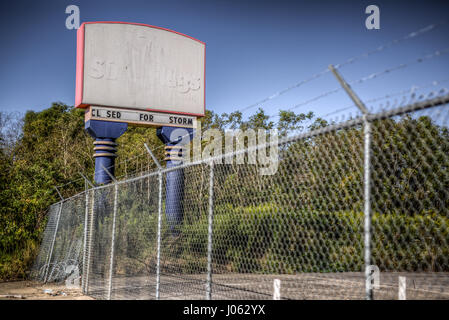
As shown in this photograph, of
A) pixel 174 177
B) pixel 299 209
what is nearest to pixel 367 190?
pixel 299 209

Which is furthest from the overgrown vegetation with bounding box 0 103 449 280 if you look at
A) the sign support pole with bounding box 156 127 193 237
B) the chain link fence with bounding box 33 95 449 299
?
the sign support pole with bounding box 156 127 193 237

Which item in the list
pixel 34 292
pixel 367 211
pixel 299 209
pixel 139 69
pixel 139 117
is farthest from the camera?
pixel 139 69

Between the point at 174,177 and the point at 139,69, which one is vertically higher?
the point at 139,69

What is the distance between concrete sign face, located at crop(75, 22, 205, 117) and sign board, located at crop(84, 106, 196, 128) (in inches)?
6.1

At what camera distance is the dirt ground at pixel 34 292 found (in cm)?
879

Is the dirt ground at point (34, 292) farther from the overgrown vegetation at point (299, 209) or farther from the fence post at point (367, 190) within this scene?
the fence post at point (367, 190)

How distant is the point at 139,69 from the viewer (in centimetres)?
1426

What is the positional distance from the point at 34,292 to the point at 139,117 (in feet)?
20.4

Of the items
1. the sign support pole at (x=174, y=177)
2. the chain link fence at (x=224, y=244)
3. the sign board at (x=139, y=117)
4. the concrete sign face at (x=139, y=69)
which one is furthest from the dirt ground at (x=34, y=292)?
the concrete sign face at (x=139, y=69)

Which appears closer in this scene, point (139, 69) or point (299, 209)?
point (299, 209)

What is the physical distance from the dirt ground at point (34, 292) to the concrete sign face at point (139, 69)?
5293 millimetres

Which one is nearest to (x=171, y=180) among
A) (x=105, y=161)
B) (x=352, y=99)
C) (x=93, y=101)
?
(x=105, y=161)

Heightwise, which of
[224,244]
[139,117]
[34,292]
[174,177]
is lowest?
[34,292]

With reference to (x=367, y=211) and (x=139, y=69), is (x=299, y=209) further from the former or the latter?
(x=139, y=69)
